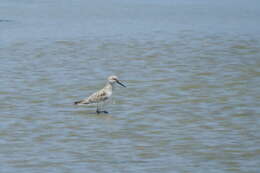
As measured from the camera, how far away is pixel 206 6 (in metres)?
36.0

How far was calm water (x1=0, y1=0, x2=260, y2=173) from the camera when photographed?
10.7 metres

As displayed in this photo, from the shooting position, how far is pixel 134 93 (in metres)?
15.9

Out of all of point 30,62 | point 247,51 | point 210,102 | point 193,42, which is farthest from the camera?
point 193,42

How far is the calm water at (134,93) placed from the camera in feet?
35.1

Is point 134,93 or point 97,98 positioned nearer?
point 97,98

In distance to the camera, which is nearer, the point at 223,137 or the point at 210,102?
the point at 223,137

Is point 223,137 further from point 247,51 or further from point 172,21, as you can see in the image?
point 172,21

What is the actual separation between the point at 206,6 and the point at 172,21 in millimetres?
6100

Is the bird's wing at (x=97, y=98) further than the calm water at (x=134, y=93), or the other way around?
the bird's wing at (x=97, y=98)

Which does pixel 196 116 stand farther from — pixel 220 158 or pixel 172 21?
pixel 172 21

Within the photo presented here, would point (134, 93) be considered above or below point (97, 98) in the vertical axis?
below

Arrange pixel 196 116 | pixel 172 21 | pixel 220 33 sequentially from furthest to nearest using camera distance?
pixel 172 21 < pixel 220 33 < pixel 196 116

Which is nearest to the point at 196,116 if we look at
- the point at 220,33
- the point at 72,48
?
the point at 72,48

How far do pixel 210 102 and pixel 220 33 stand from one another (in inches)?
478
